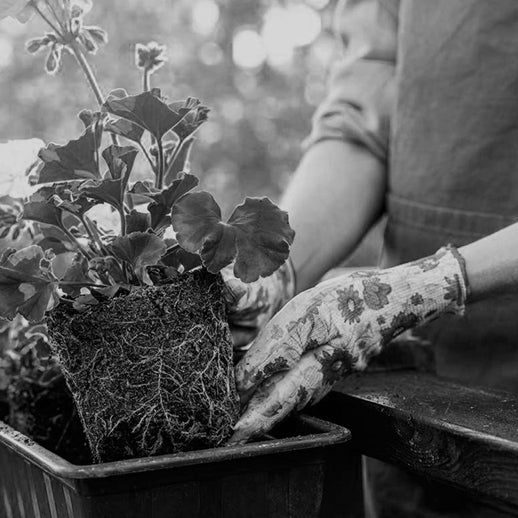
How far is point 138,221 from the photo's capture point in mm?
782

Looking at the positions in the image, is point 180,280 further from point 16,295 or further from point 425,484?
point 425,484

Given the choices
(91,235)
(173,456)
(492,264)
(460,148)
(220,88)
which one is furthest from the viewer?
(220,88)

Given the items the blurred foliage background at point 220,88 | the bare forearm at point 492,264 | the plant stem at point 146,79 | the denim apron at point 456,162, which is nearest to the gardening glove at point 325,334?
the bare forearm at point 492,264

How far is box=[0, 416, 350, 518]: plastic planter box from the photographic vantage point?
69 centimetres

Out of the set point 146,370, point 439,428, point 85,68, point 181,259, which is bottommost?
point 439,428

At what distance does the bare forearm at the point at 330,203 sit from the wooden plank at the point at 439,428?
323 mm

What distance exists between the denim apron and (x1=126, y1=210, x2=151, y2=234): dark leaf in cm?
65

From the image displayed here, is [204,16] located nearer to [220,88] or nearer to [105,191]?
[220,88]

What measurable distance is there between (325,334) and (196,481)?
22cm

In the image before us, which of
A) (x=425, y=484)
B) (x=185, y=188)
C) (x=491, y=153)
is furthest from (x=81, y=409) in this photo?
(x=491, y=153)

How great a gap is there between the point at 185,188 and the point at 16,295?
18 cm

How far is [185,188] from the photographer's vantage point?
2.51 ft

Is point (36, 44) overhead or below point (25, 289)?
overhead

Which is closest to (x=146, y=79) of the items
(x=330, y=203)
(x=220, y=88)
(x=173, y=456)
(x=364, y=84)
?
(x=173, y=456)
